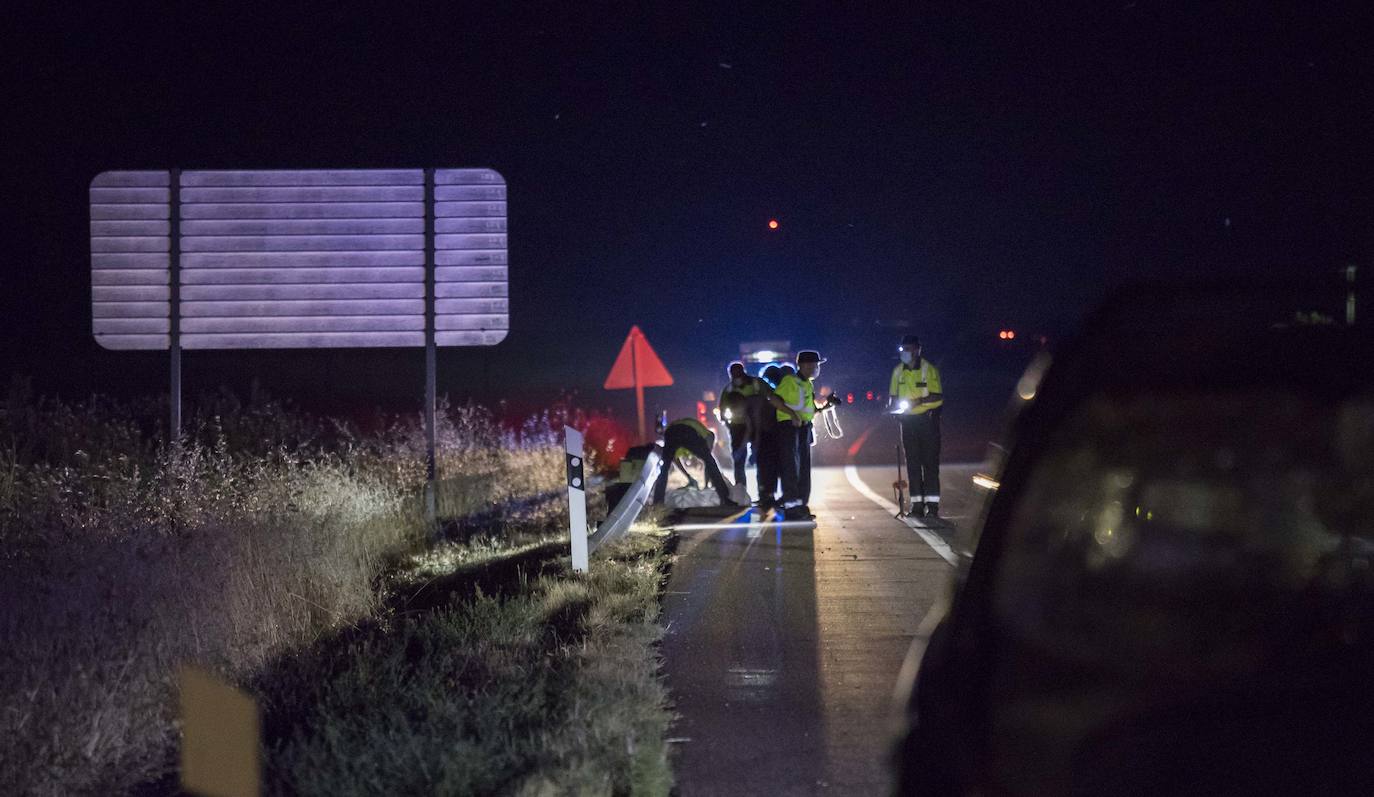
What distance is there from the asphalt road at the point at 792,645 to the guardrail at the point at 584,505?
2.19 ft

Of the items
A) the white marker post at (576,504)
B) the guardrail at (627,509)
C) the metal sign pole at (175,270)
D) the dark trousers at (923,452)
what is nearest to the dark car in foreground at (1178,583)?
the white marker post at (576,504)

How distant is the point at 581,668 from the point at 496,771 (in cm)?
167

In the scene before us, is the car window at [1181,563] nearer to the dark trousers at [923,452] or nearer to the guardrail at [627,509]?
the guardrail at [627,509]

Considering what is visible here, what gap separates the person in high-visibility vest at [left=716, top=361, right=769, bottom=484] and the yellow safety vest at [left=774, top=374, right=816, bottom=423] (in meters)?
0.37

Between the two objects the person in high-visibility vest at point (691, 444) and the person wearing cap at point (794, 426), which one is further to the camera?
the person in high-visibility vest at point (691, 444)

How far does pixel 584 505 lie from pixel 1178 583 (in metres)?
7.71

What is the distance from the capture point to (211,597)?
7.58m

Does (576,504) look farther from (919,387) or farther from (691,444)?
(919,387)

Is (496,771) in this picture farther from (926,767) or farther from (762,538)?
(762,538)

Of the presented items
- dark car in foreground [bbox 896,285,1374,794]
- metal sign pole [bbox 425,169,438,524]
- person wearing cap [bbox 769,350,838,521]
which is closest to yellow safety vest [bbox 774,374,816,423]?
person wearing cap [bbox 769,350,838,521]

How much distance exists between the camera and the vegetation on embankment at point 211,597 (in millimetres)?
5348

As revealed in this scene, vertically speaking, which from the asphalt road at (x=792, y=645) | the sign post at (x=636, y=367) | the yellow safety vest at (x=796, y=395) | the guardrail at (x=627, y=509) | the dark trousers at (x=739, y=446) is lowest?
the asphalt road at (x=792, y=645)

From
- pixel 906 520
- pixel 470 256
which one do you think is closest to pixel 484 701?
pixel 470 256

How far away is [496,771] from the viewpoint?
4.77m
